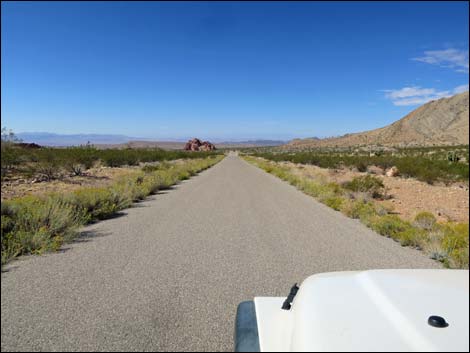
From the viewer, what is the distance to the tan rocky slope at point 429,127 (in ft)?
347

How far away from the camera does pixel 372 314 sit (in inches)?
68.6

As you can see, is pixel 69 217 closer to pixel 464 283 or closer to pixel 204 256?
pixel 204 256

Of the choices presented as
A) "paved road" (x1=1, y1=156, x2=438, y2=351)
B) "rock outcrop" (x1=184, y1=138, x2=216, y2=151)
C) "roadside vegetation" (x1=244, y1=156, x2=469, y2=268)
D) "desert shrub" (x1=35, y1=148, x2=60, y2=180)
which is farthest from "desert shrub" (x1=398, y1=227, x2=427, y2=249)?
"rock outcrop" (x1=184, y1=138, x2=216, y2=151)

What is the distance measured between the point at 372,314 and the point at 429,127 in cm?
14014

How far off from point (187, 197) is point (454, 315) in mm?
12344

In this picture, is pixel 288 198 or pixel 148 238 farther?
pixel 288 198

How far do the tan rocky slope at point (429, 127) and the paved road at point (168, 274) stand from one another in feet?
352

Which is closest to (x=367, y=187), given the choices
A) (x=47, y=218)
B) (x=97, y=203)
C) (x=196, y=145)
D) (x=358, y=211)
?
(x=358, y=211)

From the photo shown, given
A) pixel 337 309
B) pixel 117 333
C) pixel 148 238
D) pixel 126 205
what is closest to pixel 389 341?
pixel 337 309

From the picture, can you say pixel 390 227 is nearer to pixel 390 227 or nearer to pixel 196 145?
pixel 390 227

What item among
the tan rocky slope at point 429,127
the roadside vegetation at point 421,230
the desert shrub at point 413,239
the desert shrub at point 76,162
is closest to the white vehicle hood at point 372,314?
the roadside vegetation at point 421,230

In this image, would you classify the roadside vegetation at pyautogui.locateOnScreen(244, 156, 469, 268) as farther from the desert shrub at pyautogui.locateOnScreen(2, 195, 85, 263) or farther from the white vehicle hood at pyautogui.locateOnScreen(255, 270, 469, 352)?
the desert shrub at pyautogui.locateOnScreen(2, 195, 85, 263)

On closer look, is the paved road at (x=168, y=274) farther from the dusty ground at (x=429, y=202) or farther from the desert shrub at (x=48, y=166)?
the desert shrub at (x=48, y=166)

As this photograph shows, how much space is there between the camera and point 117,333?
10.8 ft
